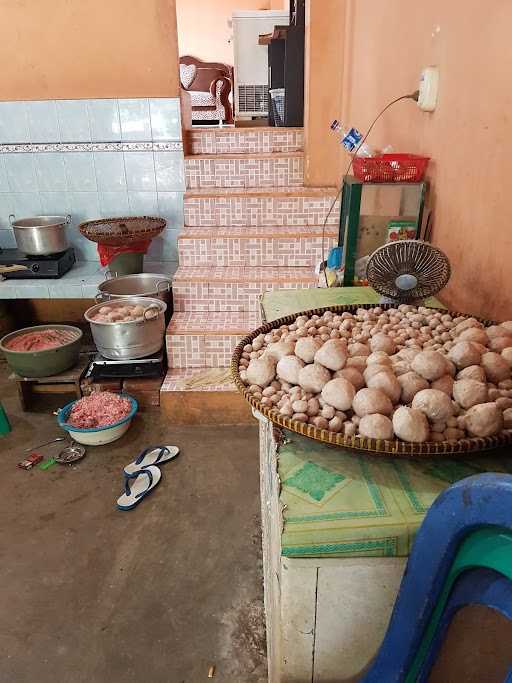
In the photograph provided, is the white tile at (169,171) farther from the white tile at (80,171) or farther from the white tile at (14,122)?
the white tile at (14,122)

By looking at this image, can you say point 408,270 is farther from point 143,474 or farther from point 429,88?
point 143,474

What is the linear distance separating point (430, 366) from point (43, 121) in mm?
4373

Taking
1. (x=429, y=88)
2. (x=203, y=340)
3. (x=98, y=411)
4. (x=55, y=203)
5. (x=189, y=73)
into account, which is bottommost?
(x=98, y=411)

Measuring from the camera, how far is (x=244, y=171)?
4.37 meters

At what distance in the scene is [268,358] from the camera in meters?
1.17

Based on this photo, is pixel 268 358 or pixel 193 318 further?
pixel 193 318

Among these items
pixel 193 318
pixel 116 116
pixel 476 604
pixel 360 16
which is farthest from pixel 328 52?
pixel 476 604

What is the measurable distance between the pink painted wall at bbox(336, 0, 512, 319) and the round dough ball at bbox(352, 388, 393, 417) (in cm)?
75

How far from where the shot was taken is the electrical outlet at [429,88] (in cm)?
202

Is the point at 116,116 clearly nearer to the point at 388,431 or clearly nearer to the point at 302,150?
the point at 302,150

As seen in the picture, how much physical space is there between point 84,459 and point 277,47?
491 centimetres

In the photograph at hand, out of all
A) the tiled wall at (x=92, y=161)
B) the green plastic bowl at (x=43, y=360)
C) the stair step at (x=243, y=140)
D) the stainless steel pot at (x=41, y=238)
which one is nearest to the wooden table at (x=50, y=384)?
the green plastic bowl at (x=43, y=360)

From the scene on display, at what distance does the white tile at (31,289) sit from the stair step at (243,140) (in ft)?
5.94

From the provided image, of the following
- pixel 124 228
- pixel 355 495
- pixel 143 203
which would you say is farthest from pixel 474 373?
pixel 143 203
